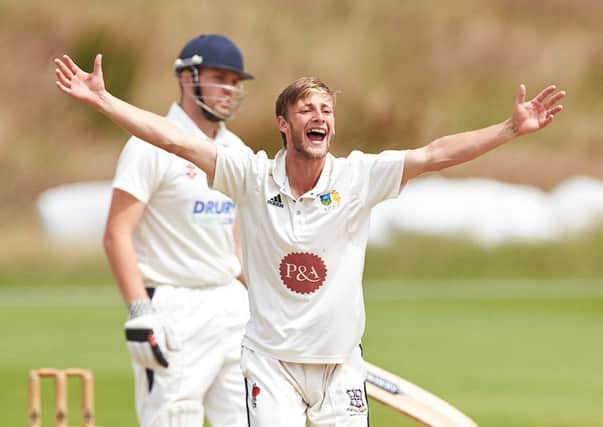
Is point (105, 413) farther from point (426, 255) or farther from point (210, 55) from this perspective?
point (426, 255)

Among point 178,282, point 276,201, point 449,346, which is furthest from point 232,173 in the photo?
point 449,346

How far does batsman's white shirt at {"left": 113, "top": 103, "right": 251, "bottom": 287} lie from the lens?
473 centimetres

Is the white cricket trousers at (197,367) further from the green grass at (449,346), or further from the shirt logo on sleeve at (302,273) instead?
the green grass at (449,346)

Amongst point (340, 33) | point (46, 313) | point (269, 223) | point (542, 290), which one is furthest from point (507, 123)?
point (340, 33)

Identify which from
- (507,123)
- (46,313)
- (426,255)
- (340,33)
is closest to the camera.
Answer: (507,123)

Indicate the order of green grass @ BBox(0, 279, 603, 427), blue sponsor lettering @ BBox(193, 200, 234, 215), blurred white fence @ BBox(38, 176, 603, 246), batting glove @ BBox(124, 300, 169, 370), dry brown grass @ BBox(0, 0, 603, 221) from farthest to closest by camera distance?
dry brown grass @ BBox(0, 0, 603, 221)
blurred white fence @ BBox(38, 176, 603, 246)
green grass @ BBox(0, 279, 603, 427)
blue sponsor lettering @ BBox(193, 200, 234, 215)
batting glove @ BBox(124, 300, 169, 370)

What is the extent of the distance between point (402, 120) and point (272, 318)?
17291 mm

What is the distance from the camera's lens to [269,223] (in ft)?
12.6

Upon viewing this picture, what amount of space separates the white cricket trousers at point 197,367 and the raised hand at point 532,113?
1459mm

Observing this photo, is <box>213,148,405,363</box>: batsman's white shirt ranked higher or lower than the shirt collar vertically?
lower

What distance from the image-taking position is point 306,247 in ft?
12.4

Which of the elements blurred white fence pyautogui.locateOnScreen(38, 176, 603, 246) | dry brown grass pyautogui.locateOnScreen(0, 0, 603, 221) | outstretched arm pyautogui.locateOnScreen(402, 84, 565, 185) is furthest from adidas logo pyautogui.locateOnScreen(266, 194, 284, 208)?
dry brown grass pyautogui.locateOnScreen(0, 0, 603, 221)

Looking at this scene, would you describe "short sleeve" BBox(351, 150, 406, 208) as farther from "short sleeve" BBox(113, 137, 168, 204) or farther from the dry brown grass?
the dry brown grass

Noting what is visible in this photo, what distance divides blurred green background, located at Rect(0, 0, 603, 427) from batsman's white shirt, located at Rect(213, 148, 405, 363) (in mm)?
10961
